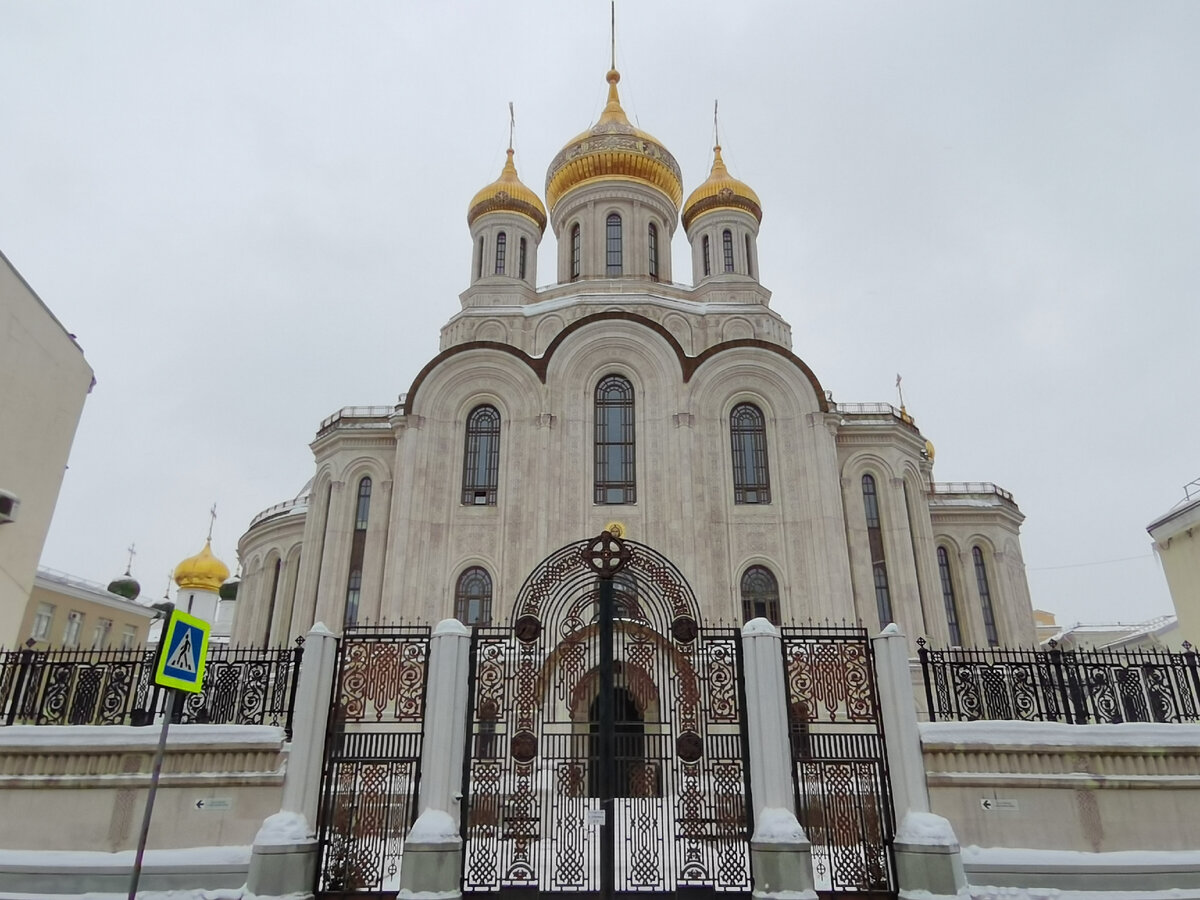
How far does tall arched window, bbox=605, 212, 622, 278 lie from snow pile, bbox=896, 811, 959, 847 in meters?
20.4

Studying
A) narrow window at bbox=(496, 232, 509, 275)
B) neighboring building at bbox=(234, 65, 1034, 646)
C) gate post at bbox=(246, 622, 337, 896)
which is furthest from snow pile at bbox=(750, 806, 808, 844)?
narrow window at bbox=(496, 232, 509, 275)

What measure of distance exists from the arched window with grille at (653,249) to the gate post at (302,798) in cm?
2008

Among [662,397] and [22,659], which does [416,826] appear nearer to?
[22,659]

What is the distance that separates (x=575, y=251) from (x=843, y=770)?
21456 mm

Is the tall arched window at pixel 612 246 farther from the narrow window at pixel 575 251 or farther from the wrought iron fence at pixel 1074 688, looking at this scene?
the wrought iron fence at pixel 1074 688

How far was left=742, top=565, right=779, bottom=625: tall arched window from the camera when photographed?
19.0 m

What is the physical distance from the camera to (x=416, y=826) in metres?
7.30

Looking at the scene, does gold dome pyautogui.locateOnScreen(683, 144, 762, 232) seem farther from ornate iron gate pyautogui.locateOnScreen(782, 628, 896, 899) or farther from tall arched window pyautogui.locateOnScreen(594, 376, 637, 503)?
ornate iron gate pyautogui.locateOnScreen(782, 628, 896, 899)

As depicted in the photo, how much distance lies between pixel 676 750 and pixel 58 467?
38.6 feet

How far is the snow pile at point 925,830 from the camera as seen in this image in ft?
23.6

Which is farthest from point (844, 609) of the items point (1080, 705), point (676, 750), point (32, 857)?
point (32, 857)

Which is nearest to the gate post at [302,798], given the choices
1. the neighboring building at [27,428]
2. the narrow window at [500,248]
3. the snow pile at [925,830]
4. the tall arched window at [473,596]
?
the snow pile at [925,830]

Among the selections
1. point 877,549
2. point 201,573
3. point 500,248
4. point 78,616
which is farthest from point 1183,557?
point 201,573

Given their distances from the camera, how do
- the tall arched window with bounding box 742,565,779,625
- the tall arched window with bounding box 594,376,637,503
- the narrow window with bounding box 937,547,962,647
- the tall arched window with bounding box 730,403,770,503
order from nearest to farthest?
the tall arched window with bounding box 742,565,779,625, the tall arched window with bounding box 594,376,637,503, the tall arched window with bounding box 730,403,770,503, the narrow window with bounding box 937,547,962,647
